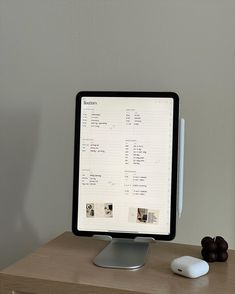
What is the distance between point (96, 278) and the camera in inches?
38.2

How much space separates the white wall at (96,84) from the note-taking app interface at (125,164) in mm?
239

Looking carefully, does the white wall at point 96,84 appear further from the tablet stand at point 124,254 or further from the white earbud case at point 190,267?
the white earbud case at point 190,267

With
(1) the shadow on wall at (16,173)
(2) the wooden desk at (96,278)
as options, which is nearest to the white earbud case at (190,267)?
(2) the wooden desk at (96,278)

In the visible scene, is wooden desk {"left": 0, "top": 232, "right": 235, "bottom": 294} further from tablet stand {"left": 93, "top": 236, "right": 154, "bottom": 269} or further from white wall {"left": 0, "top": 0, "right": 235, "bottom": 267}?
white wall {"left": 0, "top": 0, "right": 235, "bottom": 267}

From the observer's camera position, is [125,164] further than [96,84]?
No

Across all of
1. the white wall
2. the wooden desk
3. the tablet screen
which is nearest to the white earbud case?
the wooden desk

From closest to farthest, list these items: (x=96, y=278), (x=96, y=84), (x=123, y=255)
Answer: (x=96, y=278)
(x=123, y=255)
(x=96, y=84)

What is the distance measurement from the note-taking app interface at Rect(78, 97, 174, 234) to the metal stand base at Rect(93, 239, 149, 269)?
5 centimetres

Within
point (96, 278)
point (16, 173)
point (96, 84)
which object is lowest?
point (96, 278)

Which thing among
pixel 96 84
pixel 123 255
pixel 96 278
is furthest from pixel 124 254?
pixel 96 84

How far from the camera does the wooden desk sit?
3.05 feet

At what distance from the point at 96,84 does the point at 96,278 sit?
636mm

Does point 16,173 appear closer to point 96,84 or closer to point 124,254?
point 96,84

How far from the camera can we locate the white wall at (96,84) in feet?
4.31
